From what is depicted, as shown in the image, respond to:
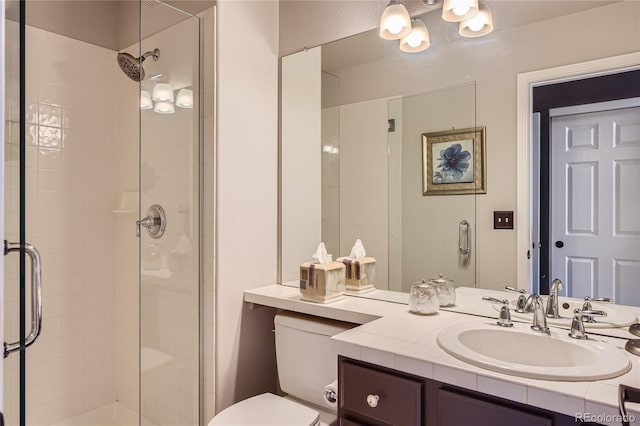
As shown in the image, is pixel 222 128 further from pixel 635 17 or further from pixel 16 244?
pixel 635 17

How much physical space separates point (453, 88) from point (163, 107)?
1.23 m

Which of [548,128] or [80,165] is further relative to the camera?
[80,165]

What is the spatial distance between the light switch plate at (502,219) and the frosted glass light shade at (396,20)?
2.77ft

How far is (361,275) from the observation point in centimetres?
189

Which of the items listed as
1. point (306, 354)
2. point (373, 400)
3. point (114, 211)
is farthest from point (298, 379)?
point (114, 211)

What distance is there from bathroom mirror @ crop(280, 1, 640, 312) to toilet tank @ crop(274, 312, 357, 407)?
1.14 ft

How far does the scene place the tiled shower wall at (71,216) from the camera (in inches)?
87.7

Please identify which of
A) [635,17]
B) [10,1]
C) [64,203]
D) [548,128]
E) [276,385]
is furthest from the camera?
[64,203]

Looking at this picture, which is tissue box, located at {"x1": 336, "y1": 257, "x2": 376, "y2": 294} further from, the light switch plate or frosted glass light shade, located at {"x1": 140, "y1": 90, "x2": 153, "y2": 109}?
frosted glass light shade, located at {"x1": 140, "y1": 90, "x2": 153, "y2": 109}

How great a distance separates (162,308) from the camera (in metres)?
1.88

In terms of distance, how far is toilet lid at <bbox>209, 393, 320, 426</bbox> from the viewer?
1570 mm

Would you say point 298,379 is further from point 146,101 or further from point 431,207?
point 146,101

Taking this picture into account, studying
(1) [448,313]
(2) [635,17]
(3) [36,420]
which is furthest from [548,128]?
(3) [36,420]

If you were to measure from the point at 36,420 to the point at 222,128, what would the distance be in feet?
6.09
